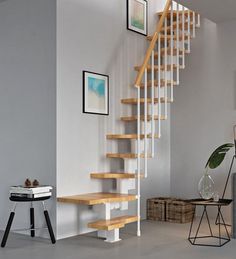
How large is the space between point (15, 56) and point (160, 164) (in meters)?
2.73

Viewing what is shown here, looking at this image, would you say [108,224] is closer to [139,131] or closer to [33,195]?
[33,195]

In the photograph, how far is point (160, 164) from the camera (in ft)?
22.5

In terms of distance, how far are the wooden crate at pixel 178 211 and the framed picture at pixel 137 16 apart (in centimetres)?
249

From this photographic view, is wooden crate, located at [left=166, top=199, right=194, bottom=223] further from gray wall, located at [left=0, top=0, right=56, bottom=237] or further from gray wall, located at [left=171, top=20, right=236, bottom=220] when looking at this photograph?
gray wall, located at [left=0, top=0, right=56, bottom=237]

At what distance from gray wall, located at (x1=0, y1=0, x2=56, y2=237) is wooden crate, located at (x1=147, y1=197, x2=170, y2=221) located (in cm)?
184

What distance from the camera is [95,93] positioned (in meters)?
5.64

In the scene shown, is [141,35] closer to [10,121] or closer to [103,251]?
[10,121]

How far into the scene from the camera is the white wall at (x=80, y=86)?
5.19m

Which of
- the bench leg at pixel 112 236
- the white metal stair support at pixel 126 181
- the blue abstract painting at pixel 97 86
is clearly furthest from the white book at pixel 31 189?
the blue abstract painting at pixel 97 86

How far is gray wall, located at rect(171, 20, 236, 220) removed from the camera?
6531 millimetres

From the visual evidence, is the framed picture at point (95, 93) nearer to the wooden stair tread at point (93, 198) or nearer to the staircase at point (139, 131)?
the staircase at point (139, 131)

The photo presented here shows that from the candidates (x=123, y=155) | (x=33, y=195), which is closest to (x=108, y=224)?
(x=33, y=195)

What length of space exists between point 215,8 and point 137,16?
112cm

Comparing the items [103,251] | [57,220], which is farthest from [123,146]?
[103,251]
